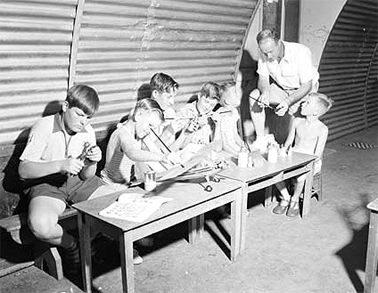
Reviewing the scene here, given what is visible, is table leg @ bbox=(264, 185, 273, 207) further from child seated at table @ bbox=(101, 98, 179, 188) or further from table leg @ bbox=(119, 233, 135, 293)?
table leg @ bbox=(119, 233, 135, 293)

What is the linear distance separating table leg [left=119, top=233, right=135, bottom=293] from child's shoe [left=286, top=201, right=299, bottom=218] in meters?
2.72

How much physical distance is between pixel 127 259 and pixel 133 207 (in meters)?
0.38

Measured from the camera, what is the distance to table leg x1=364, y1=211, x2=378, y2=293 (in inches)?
125

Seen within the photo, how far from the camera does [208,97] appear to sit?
17.4 ft

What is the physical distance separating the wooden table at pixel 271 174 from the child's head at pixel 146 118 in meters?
0.79

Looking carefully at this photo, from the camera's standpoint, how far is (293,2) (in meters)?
8.28

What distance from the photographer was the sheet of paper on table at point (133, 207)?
2982 mm

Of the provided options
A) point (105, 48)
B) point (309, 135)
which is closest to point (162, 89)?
point (105, 48)

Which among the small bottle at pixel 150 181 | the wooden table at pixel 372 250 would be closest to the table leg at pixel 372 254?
the wooden table at pixel 372 250

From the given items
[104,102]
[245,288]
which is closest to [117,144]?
[104,102]

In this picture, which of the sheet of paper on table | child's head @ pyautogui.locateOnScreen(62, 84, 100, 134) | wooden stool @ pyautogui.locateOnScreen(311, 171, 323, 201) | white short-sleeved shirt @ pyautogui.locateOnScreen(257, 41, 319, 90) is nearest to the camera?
the sheet of paper on table

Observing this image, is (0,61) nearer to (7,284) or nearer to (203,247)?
(7,284)

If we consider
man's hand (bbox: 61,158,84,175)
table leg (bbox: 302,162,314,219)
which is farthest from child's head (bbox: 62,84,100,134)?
table leg (bbox: 302,162,314,219)

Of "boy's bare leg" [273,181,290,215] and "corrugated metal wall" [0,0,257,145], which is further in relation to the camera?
"boy's bare leg" [273,181,290,215]
